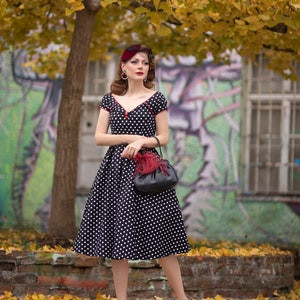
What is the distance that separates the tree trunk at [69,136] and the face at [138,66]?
252 centimetres

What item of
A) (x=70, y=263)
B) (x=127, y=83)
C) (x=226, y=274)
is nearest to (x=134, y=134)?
(x=127, y=83)

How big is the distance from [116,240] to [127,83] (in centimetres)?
119

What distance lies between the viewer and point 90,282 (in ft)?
24.6

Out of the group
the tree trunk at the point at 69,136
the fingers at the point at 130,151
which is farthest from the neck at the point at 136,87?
the tree trunk at the point at 69,136

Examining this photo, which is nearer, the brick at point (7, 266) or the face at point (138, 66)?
the face at point (138, 66)

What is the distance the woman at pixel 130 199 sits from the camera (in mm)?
6078

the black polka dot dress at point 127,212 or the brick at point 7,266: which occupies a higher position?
the black polka dot dress at point 127,212

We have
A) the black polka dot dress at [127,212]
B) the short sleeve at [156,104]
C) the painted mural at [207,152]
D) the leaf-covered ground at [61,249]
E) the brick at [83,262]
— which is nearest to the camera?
the black polka dot dress at [127,212]

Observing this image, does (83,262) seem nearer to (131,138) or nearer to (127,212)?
(127,212)

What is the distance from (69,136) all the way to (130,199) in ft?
9.38

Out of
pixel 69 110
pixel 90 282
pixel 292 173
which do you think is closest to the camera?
pixel 90 282

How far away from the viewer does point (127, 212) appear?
6.06 meters

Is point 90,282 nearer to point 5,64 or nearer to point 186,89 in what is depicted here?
point 186,89

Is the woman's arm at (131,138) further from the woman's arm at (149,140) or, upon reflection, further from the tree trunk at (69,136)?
the tree trunk at (69,136)
